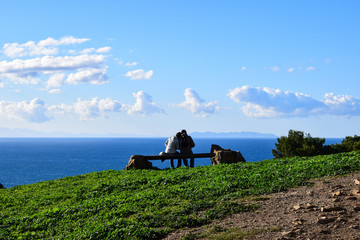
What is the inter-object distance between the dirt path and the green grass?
0.71 m

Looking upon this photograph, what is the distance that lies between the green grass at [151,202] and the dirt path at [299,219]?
27.8 inches

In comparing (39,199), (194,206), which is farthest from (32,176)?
(194,206)

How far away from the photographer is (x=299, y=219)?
11.2 m

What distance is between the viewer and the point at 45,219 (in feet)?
48.8

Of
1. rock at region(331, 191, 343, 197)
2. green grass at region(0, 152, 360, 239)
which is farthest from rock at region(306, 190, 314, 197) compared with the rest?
green grass at region(0, 152, 360, 239)

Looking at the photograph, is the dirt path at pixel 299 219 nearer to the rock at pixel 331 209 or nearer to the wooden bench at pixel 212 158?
the rock at pixel 331 209

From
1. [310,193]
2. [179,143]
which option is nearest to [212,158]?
[179,143]

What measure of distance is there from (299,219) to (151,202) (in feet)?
18.4

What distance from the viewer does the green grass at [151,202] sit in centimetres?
1240

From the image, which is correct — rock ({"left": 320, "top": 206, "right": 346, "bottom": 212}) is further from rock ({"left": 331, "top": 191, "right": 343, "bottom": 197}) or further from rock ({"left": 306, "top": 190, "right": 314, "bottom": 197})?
rock ({"left": 306, "top": 190, "right": 314, "bottom": 197})

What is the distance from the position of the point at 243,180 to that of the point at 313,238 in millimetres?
6461

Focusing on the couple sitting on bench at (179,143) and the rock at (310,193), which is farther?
the couple sitting on bench at (179,143)

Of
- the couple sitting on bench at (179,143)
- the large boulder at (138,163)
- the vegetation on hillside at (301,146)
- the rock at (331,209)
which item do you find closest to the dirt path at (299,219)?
the rock at (331,209)

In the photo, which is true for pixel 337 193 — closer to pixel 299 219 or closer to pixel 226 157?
pixel 299 219
